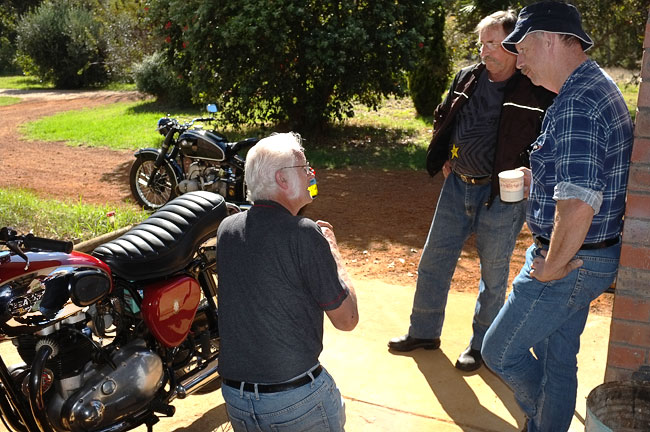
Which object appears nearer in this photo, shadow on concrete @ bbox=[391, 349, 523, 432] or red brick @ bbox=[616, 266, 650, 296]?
red brick @ bbox=[616, 266, 650, 296]

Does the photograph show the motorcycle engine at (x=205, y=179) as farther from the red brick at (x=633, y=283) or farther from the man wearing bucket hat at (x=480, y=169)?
the red brick at (x=633, y=283)

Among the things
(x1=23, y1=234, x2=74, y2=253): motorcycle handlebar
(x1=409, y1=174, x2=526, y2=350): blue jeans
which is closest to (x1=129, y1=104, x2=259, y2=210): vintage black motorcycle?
(x1=409, y1=174, x2=526, y2=350): blue jeans

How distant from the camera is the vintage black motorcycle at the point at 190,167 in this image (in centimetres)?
761

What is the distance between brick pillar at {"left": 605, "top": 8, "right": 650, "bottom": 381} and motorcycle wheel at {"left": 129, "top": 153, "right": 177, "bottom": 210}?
5.94 metres

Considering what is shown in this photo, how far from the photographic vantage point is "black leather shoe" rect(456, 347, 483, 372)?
4.32 meters

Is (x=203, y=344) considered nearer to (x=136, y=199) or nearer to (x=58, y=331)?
(x=58, y=331)

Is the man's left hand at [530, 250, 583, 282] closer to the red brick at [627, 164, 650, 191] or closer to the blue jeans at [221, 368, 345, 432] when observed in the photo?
the red brick at [627, 164, 650, 191]

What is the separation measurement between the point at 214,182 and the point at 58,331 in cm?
461

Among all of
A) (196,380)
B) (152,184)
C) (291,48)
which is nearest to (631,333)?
(196,380)

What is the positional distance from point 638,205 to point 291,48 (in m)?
9.64

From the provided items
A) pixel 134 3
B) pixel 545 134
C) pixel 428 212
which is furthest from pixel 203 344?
pixel 134 3

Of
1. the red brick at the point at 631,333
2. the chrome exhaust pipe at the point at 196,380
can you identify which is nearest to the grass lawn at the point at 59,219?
the chrome exhaust pipe at the point at 196,380

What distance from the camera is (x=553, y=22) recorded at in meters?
2.74

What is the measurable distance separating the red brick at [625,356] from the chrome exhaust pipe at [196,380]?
1900 millimetres
